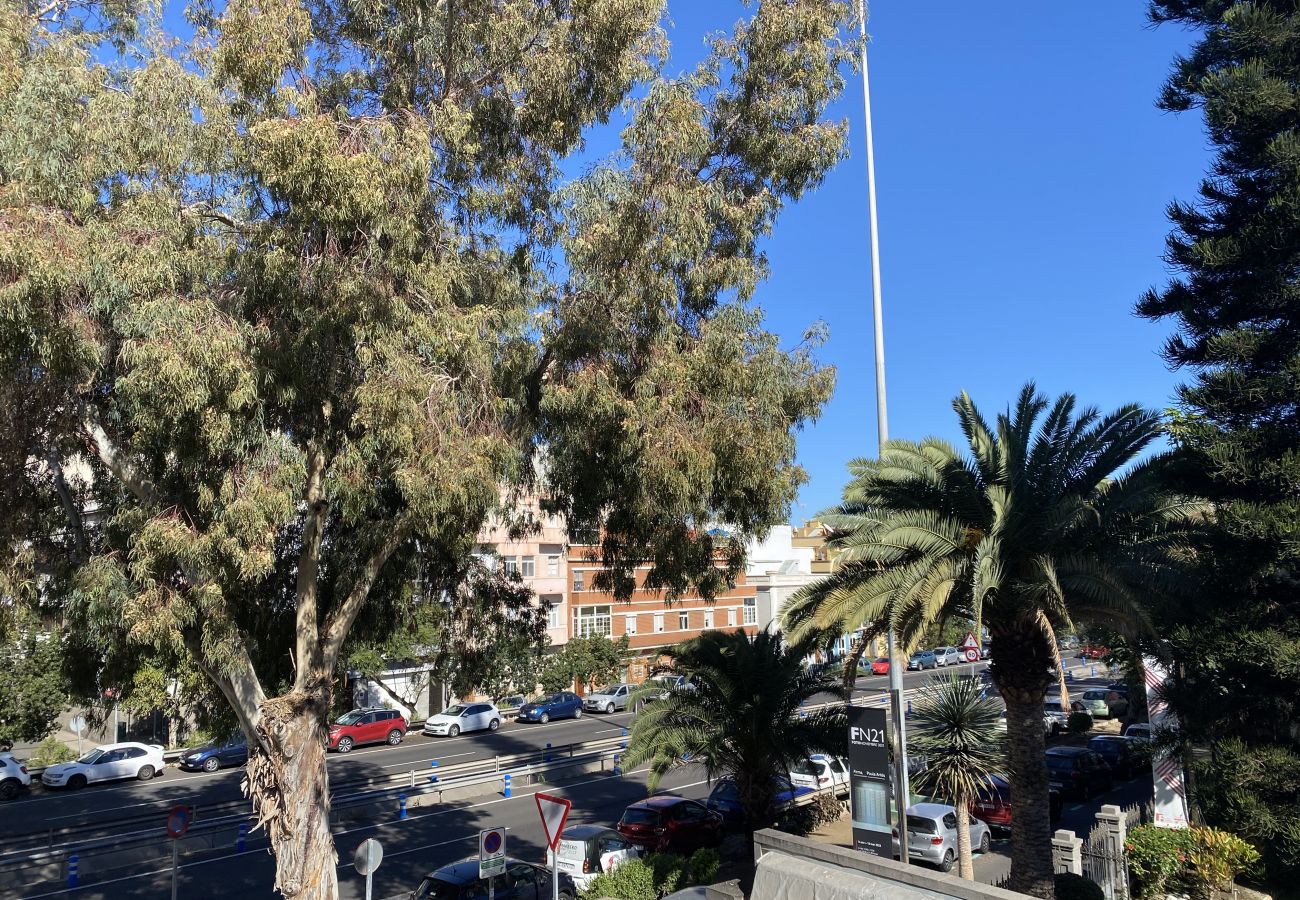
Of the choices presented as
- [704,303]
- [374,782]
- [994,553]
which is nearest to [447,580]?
[704,303]

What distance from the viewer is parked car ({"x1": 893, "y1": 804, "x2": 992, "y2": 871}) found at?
18.2 metres

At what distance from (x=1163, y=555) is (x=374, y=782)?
22024 mm

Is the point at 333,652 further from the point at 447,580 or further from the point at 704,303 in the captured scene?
the point at 704,303

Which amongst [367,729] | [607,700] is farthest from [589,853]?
[607,700]

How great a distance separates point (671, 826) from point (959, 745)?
6.32 meters

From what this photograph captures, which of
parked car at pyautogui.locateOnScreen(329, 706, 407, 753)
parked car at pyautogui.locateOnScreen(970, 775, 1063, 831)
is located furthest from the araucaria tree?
parked car at pyautogui.locateOnScreen(329, 706, 407, 753)

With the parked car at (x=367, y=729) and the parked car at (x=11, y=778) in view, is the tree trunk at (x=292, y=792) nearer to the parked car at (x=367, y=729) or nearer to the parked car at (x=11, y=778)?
the parked car at (x=11, y=778)

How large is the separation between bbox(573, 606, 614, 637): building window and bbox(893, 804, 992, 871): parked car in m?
29.8

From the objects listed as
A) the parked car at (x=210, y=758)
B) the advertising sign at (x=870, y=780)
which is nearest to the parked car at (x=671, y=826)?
the advertising sign at (x=870, y=780)

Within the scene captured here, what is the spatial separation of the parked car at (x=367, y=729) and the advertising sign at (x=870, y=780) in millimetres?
28031

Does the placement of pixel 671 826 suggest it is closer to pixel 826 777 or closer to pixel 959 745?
pixel 959 745

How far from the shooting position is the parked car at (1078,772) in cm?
2448

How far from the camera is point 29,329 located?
371 inches

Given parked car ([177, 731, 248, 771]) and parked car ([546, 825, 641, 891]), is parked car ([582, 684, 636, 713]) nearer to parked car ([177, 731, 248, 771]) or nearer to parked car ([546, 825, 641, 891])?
parked car ([177, 731, 248, 771])
